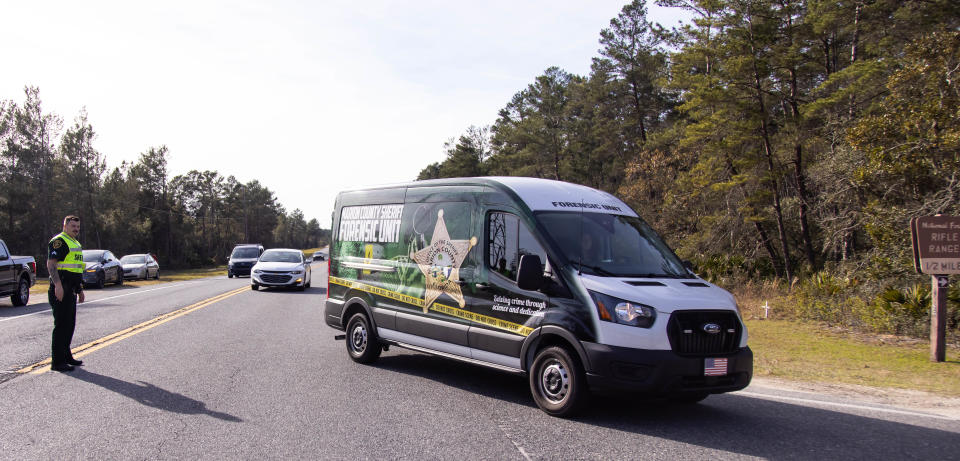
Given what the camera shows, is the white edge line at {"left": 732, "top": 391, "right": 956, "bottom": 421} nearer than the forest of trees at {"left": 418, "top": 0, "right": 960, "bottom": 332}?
Yes

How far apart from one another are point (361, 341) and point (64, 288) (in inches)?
145

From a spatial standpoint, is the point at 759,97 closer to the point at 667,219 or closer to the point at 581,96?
the point at 667,219

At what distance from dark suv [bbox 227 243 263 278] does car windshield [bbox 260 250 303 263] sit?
252 inches

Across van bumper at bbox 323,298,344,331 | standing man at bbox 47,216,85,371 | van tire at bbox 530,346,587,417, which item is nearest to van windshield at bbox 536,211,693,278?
van tire at bbox 530,346,587,417

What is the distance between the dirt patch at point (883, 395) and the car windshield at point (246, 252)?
26365 mm

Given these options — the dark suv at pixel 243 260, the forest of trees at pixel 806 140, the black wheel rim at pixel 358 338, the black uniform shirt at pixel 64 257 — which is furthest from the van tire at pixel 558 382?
the dark suv at pixel 243 260

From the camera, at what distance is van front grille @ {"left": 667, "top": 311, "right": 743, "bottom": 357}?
5469 mm

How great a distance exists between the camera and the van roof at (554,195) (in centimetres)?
668

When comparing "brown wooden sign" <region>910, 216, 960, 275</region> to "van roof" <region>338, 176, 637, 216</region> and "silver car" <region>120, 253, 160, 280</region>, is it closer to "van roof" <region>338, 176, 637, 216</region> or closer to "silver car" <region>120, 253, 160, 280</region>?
"van roof" <region>338, 176, 637, 216</region>

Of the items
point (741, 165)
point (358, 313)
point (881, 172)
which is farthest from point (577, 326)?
point (741, 165)

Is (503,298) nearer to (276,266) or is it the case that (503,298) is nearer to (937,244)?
(937,244)

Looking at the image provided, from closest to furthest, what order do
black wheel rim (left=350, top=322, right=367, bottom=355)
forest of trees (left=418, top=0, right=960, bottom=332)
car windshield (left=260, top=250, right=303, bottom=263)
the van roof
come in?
the van roof → black wheel rim (left=350, top=322, right=367, bottom=355) → forest of trees (left=418, top=0, right=960, bottom=332) → car windshield (left=260, top=250, right=303, bottom=263)

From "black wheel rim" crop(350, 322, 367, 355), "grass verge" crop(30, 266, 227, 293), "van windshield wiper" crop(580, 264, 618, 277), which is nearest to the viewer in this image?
"van windshield wiper" crop(580, 264, 618, 277)

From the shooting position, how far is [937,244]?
370 inches
